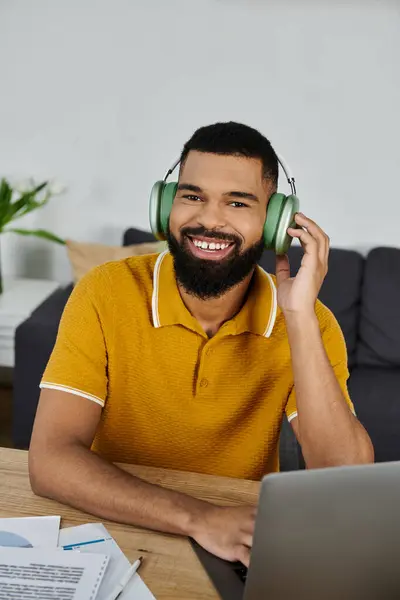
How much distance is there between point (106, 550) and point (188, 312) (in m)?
0.54

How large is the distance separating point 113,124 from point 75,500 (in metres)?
2.19

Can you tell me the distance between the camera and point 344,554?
858mm

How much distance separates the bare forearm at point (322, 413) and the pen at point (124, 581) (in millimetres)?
427

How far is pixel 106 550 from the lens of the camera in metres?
1.08

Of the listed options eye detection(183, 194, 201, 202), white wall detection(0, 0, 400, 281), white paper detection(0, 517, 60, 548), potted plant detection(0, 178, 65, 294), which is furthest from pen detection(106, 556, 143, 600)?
white wall detection(0, 0, 400, 281)

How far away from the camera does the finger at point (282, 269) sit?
1.49 m

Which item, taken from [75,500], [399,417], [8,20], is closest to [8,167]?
[8,20]

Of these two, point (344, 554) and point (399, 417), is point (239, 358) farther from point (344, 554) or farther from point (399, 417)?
point (399, 417)

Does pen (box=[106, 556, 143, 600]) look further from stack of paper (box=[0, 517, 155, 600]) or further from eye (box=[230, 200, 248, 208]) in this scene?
eye (box=[230, 200, 248, 208])

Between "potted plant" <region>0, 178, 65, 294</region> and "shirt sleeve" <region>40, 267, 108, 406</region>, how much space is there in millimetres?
1507

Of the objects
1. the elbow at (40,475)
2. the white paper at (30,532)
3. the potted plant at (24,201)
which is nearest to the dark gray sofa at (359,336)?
the potted plant at (24,201)

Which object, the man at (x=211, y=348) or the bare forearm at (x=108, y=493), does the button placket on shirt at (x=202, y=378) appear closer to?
the man at (x=211, y=348)

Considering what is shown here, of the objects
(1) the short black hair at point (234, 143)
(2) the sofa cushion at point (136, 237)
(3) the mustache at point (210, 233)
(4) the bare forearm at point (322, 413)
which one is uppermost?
(1) the short black hair at point (234, 143)

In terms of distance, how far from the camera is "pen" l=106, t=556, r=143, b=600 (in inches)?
38.5
